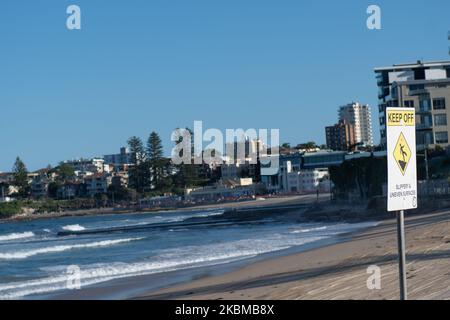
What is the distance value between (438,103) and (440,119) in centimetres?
142

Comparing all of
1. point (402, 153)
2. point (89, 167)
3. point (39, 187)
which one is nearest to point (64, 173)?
point (39, 187)

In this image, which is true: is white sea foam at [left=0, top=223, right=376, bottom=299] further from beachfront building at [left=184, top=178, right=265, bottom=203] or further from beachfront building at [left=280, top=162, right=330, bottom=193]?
beachfront building at [left=184, top=178, right=265, bottom=203]

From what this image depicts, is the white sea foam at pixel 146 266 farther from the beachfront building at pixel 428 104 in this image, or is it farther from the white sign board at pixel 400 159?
the beachfront building at pixel 428 104

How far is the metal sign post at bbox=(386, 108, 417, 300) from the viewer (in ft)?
Result: 14.8

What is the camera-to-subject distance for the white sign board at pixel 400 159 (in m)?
4.50

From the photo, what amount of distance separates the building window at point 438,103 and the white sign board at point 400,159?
55.9 m

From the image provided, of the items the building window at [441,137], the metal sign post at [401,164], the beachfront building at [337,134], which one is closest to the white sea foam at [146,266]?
the metal sign post at [401,164]

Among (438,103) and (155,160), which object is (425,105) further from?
(155,160)

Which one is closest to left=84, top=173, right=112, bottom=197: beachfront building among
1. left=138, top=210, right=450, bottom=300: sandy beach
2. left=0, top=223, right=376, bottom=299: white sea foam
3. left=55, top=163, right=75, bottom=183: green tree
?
left=55, top=163, right=75, bottom=183: green tree

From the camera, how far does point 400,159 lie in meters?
4.56

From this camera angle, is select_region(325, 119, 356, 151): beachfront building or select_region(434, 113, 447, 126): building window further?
select_region(325, 119, 356, 151): beachfront building

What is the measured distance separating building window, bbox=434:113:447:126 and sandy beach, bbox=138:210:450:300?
1630 inches

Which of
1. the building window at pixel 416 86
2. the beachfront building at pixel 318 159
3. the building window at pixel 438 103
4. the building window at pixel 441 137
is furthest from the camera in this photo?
the beachfront building at pixel 318 159

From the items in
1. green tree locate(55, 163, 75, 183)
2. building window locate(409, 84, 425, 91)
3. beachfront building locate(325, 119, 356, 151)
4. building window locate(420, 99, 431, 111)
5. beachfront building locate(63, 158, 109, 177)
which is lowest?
green tree locate(55, 163, 75, 183)
